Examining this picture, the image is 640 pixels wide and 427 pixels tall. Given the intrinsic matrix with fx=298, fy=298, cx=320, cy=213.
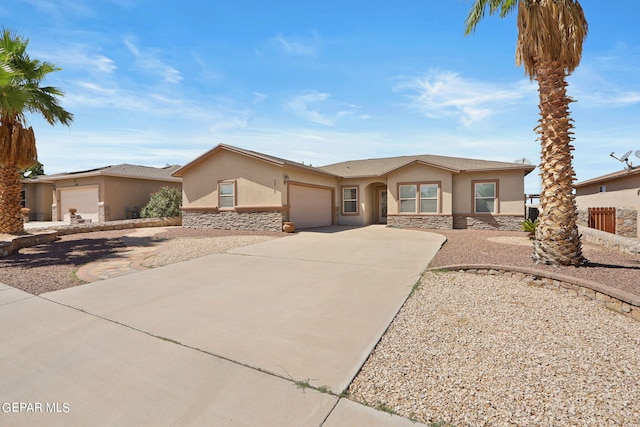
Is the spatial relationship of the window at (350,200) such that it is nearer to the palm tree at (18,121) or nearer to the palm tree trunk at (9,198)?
the palm tree at (18,121)

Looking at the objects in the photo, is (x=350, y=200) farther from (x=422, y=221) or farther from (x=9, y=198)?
(x=9, y=198)

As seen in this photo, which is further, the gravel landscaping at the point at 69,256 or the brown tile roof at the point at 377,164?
the brown tile roof at the point at 377,164

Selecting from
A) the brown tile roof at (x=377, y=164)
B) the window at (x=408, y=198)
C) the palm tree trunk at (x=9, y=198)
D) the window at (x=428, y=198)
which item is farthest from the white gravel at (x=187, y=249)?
the window at (x=428, y=198)

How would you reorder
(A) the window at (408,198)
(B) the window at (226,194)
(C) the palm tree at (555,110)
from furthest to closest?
1. (A) the window at (408,198)
2. (B) the window at (226,194)
3. (C) the palm tree at (555,110)

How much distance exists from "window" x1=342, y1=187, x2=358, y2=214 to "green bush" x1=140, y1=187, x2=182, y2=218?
11.5m

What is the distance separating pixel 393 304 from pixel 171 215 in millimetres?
19016

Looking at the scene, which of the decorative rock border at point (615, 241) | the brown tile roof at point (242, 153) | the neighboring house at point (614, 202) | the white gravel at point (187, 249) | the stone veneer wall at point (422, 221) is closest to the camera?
the white gravel at point (187, 249)

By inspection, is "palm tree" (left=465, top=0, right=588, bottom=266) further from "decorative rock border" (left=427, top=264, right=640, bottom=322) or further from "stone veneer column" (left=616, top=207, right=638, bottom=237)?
"stone veneer column" (left=616, top=207, right=638, bottom=237)

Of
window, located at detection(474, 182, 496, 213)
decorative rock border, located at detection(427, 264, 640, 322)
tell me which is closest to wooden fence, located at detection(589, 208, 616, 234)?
window, located at detection(474, 182, 496, 213)

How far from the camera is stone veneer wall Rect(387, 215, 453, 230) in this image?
57.2 feet

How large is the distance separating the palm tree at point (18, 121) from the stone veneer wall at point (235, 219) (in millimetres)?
7350

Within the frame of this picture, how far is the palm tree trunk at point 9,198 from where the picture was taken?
41.0 ft

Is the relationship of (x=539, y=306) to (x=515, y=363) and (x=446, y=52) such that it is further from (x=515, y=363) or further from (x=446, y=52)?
(x=446, y=52)

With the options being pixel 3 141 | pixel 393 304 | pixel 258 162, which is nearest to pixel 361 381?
pixel 393 304
